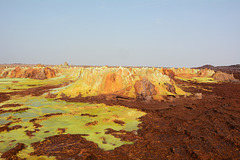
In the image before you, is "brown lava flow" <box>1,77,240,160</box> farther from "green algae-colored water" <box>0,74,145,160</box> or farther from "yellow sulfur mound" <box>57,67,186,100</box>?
"yellow sulfur mound" <box>57,67,186,100</box>

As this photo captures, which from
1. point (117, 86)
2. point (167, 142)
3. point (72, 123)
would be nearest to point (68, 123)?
point (72, 123)

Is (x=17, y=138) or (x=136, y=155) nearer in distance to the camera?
(x=136, y=155)

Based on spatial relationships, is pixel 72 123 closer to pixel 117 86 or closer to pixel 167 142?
pixel 167 142

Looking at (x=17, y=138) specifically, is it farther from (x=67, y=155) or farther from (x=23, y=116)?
(x=23, y=116)

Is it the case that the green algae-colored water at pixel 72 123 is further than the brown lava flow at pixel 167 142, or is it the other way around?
the green algae-colored water at pixel 72 123

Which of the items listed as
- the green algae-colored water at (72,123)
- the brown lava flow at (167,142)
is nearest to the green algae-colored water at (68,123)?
the green algae-colored water at (72,123)

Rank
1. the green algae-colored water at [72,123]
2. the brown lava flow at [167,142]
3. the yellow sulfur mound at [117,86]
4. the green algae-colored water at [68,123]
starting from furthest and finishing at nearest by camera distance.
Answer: the yellow sulfur mound at [117,86]
the green algae-colored water at [72,123]
the green algae-colored water at [68,123]
the brown lava flow at [167,142]

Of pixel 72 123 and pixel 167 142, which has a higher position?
pixel 167 142

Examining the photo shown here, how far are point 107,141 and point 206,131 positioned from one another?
5.40 m

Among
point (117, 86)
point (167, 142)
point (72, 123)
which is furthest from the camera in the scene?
point (117, 86)

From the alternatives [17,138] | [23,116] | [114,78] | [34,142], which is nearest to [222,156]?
[34,142]

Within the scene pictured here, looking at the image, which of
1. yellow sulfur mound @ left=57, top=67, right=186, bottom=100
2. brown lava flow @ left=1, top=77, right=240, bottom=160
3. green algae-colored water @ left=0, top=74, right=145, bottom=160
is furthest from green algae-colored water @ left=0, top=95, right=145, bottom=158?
yellow sulfur mound @ left=57, top=67, right=186, bottom=100

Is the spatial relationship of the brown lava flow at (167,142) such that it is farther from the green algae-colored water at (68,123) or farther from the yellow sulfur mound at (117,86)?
the yellow sulfur mound at (117,86)

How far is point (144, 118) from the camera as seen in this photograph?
1158 cm
